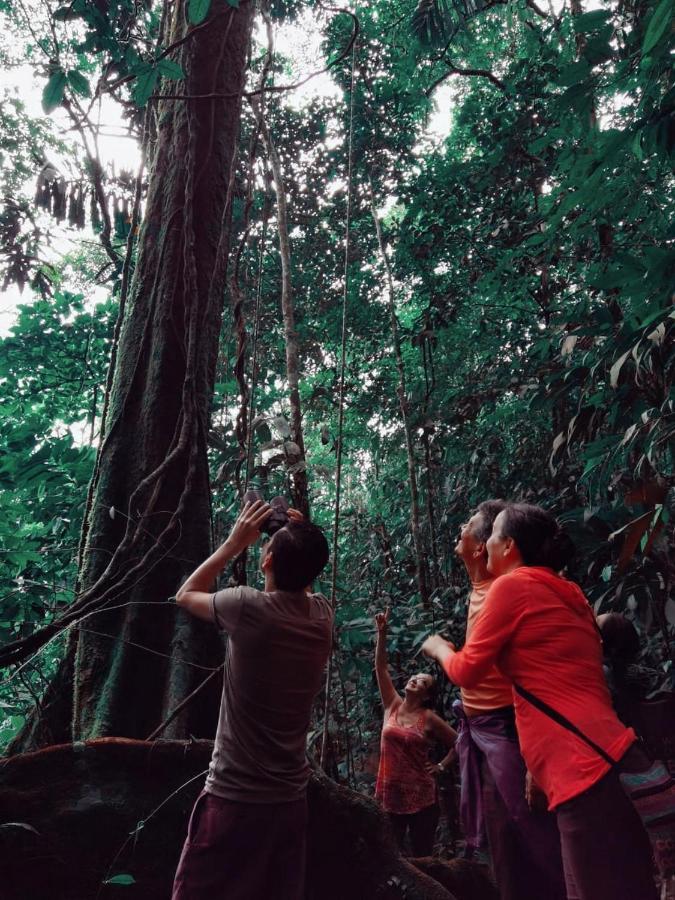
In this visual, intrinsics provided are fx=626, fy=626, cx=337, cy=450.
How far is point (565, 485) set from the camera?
4.55 m

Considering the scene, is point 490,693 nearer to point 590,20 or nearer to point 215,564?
point 215,564

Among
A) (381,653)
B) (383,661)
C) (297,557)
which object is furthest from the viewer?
(383,661)

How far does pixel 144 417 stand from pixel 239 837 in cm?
146

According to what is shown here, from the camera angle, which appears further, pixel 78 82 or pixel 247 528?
pixel 78 82

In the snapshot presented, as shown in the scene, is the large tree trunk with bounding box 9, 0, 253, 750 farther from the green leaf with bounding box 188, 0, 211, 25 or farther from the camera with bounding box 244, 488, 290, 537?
the camera with bounding box 244, 488, 290, 537

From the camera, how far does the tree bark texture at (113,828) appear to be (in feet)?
5.28

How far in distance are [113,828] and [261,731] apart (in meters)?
0.61

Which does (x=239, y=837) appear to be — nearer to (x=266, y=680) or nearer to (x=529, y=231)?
(x=266, y=680)

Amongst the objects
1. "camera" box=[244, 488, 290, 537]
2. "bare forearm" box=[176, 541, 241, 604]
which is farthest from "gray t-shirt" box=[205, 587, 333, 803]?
"camera" box=[244, 488, 290, 537]

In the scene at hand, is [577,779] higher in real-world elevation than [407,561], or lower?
lower

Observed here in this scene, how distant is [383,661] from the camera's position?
2.65 meters

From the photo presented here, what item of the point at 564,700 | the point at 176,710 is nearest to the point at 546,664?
the point at 564,700

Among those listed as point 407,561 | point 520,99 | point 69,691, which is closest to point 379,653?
point 69,691

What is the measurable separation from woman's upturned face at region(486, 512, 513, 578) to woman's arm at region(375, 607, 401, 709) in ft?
1.93
